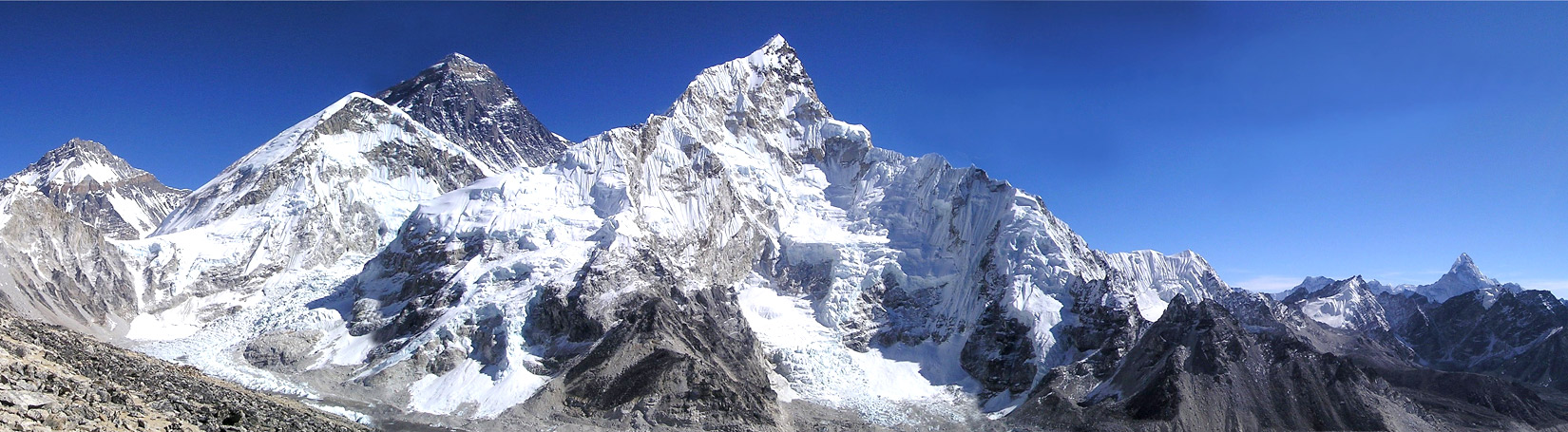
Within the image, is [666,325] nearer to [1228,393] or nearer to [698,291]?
[698,291]

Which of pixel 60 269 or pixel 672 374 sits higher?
pixel 60 269

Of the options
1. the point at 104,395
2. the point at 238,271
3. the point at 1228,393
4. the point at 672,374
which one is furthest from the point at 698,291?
the point at 104,395

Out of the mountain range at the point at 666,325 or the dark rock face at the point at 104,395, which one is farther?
the mountain range at the point at 666,325

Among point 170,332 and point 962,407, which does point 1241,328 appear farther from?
Answer: point 170,332

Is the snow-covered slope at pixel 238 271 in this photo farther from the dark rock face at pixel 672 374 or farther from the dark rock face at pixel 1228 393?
the dark rock face at pixel 1228 393

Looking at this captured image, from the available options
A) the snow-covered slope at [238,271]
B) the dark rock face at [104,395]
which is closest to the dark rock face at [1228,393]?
the dark rock face at [104,395]

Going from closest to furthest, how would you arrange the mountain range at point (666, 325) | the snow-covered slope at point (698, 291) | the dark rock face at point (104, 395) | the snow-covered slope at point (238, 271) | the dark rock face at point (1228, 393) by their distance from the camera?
the dark rock face at point (104, 395) → the dark rock face at point (1228, 393) → the mountain range at point (666, 325) → the snow-covered slope at point (698, 291) → the snow-covered slope at point (238, 271)

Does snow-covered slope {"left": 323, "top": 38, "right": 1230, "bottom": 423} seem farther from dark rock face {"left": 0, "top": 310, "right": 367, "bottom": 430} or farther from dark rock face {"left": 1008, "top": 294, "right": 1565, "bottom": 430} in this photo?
dark rock face {"left": 0, "top": 310, "right": 367, "bottom": 430}

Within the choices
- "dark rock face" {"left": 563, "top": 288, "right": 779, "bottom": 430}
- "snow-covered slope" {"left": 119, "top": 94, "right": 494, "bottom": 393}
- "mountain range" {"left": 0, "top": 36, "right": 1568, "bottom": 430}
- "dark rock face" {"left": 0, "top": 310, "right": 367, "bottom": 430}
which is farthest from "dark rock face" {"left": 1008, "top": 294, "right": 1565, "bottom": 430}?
"snow-covered slope" {"left": 119, "top": 94, "right": 494, "bottom": 393}
